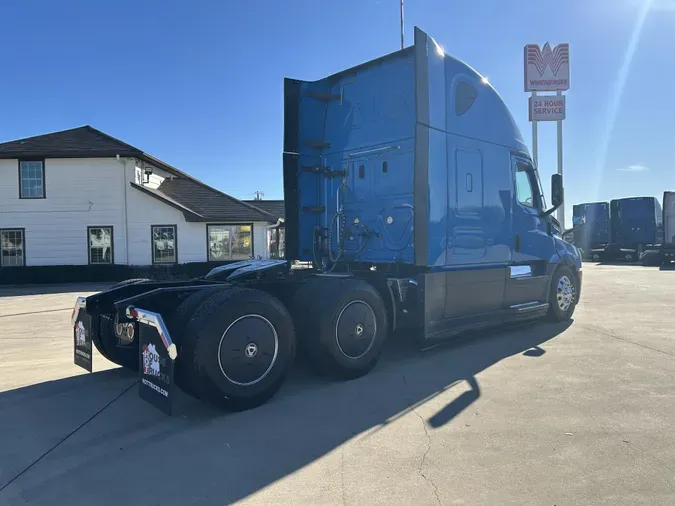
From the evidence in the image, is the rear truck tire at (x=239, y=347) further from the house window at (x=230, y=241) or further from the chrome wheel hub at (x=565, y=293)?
the house window at (x=230, y=241)

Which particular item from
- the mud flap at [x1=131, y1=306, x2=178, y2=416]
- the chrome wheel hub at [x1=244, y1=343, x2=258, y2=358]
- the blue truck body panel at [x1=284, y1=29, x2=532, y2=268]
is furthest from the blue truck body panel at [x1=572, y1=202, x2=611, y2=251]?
the mud flap at [x1=131, y1=306, x2=178, y2=416]

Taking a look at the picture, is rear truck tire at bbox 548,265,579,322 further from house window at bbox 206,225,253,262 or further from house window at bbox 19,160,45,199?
house window at bbox 19,160,45,199

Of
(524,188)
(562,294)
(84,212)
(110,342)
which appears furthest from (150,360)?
(84,212)

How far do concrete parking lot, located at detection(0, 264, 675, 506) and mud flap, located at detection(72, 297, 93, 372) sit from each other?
338 millimetres

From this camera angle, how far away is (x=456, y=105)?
6285mm

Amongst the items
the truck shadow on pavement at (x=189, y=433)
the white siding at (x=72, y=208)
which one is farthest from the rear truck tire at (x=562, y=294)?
the white siding at (x=72, y=208)

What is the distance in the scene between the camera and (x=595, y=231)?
1251 inches

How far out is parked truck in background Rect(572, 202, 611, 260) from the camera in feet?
102

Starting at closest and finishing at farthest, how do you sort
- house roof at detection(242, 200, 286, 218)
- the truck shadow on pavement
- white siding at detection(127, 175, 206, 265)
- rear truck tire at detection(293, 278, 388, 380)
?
the truck shadow on pavement, rear truck tire at detection(293, 278, 388, 380), white siding at detection(127, 175, 206, 265), house roof at detection(242, 200, 286, 218)

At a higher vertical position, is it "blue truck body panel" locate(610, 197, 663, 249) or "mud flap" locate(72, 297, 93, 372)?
"blue truck body panel" locate(610, 197, 663, 249)

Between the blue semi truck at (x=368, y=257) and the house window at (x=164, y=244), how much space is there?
47.9ft

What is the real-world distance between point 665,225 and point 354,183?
2511 cm

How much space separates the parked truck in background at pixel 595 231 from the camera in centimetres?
3123

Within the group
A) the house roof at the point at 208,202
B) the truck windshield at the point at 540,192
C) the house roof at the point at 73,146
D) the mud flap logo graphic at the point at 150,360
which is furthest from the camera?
the house roof at the point at 208,202
